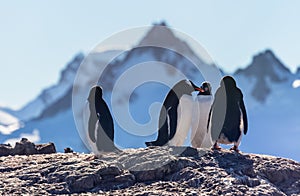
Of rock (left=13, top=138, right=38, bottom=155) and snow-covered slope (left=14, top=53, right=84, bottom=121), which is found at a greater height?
snow-covered slope (left=14, top=53, right=84, bottom=121)

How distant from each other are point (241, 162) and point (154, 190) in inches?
76.0

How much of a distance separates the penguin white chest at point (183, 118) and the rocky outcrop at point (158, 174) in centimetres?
194

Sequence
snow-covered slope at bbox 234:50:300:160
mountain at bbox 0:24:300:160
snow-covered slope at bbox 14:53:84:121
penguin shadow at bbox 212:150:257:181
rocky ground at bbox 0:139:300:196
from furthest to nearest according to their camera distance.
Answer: snow-covered slope at bbox 14:53:84:121
mountain at bbox 0:24:300:160
snow-covered slope at bbox 234:50:300:160
penguin shadow at bbox 212:150:257:181
rocky ground at bbox 0:139:300:196

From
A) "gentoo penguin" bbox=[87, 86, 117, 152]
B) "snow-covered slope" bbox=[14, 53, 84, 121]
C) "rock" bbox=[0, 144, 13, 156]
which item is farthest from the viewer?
"snow-covered slope" bbox=[14, 53, 84, 121]

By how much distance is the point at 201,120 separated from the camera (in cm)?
1352

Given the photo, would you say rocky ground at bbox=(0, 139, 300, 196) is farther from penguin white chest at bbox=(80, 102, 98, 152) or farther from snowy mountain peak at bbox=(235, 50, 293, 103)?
snowy mountain peak at bbox=(235, 50, 293, 103)

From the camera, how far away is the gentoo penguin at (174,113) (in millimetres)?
13445

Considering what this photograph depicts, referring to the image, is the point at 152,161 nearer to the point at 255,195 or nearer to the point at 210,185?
the point at 210,185

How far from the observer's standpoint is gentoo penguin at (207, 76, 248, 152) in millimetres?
12797

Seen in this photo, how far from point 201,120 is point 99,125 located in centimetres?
200

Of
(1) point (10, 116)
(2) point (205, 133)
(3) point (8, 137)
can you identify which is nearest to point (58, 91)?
(1) point (10, 116)

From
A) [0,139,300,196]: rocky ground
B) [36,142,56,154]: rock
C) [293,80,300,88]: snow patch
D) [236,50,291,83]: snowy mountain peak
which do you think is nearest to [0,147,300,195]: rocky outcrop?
[0,139,300,196]: rocky ground

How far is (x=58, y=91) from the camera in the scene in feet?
443

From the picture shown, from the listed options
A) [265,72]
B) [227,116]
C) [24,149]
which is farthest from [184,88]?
[265,72]
